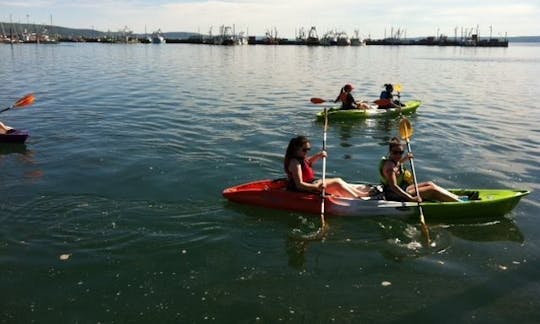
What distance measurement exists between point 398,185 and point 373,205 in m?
0.72

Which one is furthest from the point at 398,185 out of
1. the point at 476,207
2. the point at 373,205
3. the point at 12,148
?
the point at 12,148

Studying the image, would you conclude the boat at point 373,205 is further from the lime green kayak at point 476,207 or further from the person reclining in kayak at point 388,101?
the person reclining in kayak at point 388,101

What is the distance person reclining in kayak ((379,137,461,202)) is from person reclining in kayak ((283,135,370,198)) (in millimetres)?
561

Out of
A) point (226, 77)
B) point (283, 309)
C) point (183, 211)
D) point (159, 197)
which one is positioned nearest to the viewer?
point (283, 309)

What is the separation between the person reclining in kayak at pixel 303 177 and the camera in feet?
31.8

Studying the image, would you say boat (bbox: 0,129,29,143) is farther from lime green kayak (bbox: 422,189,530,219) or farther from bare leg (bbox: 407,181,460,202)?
lime green kayak (bbox: 422,189,530,219)

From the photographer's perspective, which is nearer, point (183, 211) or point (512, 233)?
point (512, 233)

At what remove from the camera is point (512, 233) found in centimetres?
957

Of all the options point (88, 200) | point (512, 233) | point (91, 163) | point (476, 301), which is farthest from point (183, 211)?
point (512, 233)

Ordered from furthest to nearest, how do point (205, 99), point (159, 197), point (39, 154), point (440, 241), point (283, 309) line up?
point (205, 99) < point (39, 154) < point (159, 197) < point (440, 241) < point (283, 309)

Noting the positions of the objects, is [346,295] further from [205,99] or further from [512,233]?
[205,99]

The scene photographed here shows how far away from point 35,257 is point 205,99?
63.1 ft

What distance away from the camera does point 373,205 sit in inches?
390

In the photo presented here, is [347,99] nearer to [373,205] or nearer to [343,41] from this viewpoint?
[373,205]
